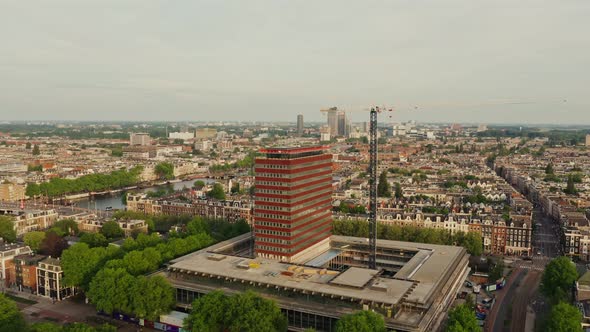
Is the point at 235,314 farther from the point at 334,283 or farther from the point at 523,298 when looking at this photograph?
the point at 523,298

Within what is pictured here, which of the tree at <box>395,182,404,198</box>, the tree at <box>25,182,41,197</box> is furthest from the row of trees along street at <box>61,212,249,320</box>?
the tree at <box>25,182,41,197</box>

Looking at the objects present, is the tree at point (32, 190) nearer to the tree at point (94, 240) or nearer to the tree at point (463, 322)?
the tree at point (94, 240)

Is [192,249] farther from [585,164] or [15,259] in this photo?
[585,164]

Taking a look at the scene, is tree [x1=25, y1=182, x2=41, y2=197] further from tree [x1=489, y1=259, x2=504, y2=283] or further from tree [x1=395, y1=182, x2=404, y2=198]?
tree [x1=489, y1=259, x2=504, y2=283]

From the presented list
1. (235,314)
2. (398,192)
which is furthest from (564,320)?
(398,192)

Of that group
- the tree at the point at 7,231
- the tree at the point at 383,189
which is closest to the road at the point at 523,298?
the tree at the point at 383,189
